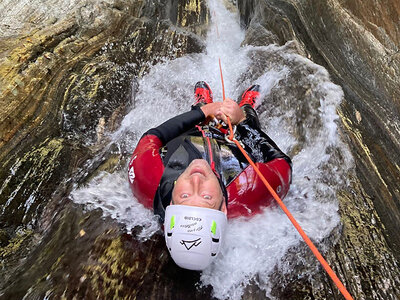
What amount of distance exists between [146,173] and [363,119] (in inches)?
86.5

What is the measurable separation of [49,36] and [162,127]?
2370 millimetres

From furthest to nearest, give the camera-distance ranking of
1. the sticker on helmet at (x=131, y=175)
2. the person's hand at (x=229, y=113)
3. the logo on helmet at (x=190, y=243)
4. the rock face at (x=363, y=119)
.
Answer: the person's hand at (x=229, y=113), the sticker on helmet at (x=131, y=175), the rock face at (x=363, y=119), the logo on helmet at (x=190, y=243)

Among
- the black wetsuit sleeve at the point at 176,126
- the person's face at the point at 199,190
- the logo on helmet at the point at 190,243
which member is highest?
the person's face at the point at 199,190

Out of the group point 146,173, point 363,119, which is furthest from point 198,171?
point 363,119

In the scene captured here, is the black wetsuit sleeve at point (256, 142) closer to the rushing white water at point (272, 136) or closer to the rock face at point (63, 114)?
the rushing white water at point (272, 136)

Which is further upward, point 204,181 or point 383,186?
point 204,181

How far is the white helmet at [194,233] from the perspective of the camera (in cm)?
187

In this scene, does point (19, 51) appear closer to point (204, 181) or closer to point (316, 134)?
point (204, 181)

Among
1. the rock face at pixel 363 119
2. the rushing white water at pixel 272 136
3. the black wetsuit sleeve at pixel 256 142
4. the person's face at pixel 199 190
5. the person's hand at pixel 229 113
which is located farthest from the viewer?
the person's hand at pixel 229 113

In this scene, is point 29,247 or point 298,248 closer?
point 298,248

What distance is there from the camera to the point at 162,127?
2857mm

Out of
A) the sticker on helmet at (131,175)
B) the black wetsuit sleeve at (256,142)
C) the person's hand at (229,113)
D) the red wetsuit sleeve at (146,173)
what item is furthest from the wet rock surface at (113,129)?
the person's hand at (229,113)

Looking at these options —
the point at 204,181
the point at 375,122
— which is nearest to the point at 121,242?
the point at 204,181

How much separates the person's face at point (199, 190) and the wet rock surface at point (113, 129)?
23.4 inches
